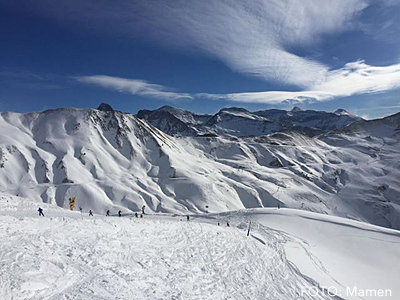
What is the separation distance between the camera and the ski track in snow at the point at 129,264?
13.5 m

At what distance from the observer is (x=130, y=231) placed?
25281 mm

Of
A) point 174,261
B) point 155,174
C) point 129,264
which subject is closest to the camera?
point 129,264

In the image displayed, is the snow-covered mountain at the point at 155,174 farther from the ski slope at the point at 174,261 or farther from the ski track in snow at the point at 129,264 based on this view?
the ski track in snow at the point at 129,264

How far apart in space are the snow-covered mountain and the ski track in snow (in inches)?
3178

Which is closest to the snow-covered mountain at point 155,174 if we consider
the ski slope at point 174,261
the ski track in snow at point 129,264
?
the ski slope at point 174,261

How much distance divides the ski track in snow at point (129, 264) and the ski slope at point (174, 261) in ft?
0.17

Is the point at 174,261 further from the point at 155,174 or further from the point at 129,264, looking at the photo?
the point at 155,174

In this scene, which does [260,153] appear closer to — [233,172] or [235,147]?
[235,147]

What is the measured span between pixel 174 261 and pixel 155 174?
120 meters

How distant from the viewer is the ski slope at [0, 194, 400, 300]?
13984 millimetres

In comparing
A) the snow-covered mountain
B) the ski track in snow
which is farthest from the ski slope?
the snow-covered mountain

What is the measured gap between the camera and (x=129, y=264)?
1756 cm

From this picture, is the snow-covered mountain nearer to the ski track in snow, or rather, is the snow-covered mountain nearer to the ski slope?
the ski slope

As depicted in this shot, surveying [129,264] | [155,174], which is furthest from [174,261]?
[155,174]
